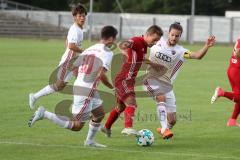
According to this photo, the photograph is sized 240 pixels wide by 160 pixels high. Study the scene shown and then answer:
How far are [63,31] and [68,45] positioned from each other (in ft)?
164

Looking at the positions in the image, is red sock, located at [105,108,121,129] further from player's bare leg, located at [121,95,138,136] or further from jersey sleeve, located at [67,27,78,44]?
jersey sleeve, located at [67,27,78,44]

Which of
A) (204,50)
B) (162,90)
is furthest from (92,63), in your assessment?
(204,50)

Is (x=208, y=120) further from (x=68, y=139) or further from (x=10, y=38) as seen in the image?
(x=10, y=38)

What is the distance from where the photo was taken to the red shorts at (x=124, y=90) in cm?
1228

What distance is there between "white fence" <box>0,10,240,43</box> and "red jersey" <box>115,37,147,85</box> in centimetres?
5057

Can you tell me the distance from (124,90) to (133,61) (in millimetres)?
525

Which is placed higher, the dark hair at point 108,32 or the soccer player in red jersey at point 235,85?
the dark hair at point 108,32

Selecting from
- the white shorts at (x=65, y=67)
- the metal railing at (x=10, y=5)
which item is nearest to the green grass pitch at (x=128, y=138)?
the white shorts at (x=65, y=67)

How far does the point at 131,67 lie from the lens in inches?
490

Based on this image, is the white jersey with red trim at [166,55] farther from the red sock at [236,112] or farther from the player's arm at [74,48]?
the red sock at [236,112]

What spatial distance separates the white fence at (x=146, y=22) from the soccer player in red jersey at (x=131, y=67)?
166 ft

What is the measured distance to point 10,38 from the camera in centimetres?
5991

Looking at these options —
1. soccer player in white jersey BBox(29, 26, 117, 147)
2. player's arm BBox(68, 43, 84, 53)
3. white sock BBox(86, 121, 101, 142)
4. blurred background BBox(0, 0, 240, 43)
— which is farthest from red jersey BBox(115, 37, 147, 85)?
blurred background BBox(0, 0, 240, 43)

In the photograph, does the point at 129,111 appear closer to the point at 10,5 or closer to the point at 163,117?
the point at 163,117
